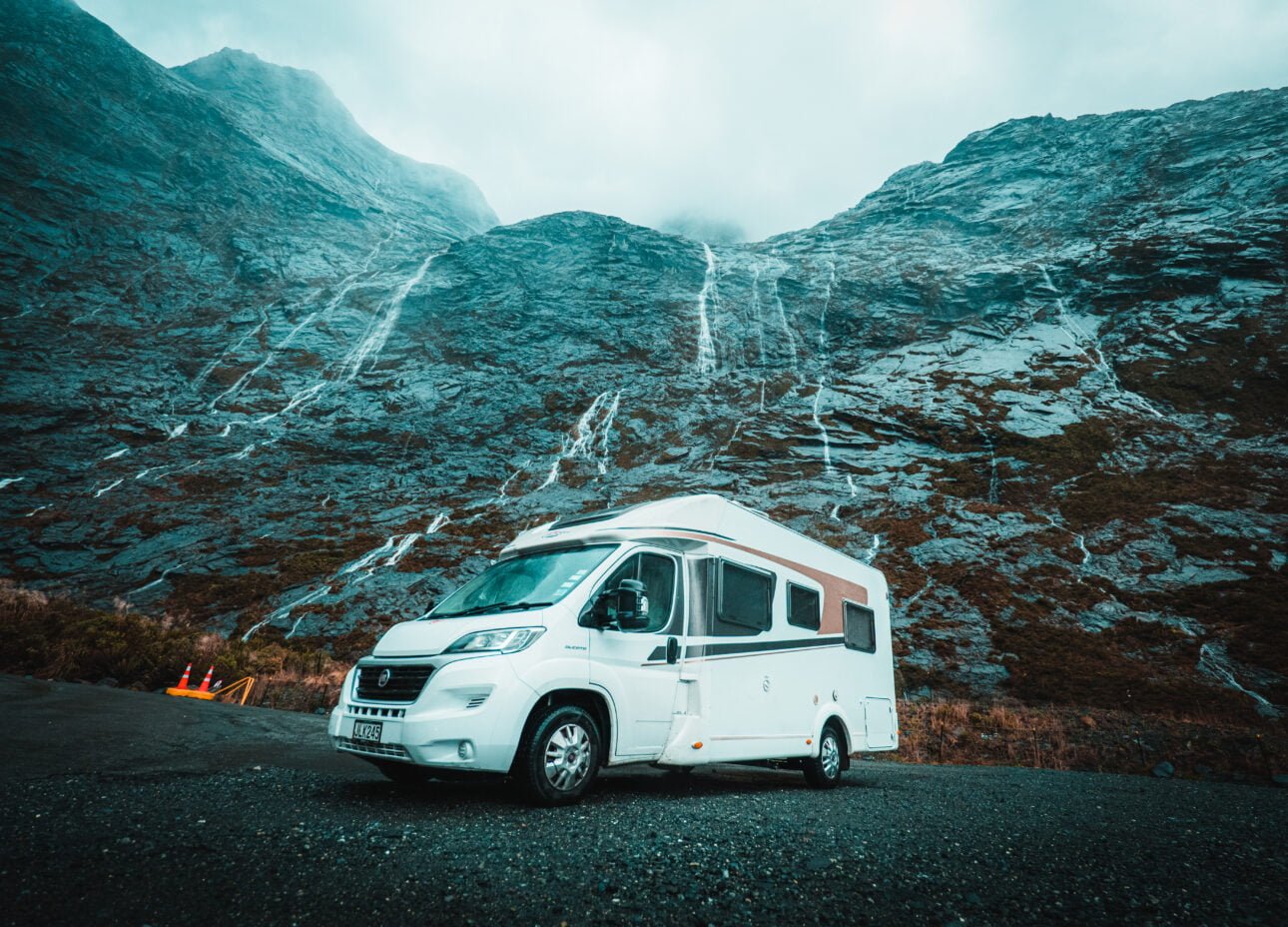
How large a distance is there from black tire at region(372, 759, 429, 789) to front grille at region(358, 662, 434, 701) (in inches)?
33.6

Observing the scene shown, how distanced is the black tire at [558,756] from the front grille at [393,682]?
1.09 meters

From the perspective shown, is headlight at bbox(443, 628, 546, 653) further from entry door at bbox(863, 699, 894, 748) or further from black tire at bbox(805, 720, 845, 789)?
entry door at bbox(863, 699, 894, 748)

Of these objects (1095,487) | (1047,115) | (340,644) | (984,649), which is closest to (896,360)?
(1095,487)

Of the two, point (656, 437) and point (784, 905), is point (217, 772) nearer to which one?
point (784, 905)

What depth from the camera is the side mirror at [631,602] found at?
6156 millimetres

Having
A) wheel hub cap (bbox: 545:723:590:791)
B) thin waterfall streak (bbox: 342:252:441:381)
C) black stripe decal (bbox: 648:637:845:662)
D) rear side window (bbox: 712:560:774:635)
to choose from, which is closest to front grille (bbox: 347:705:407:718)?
wheel hub cap (bbox: 545:723:590:791)

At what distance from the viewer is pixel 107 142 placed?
78.9 meters

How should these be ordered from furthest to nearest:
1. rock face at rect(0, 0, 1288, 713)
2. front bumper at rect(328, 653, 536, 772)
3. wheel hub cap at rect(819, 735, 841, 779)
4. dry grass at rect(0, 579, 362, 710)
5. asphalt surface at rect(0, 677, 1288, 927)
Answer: rock face at rect(0, 0, 1288, 713)
dry grass at rect(0, 579, 362, 710)
wheel hub cap at rect(819, 735, 841, 779)
front bumper at rect(328, 653, 536, 772)
asphalt surface at rect(0, 677, 1288, 927)

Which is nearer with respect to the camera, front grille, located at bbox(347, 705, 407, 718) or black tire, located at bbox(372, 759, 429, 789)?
front grille, located at bbox(347, 705, 407, 718)

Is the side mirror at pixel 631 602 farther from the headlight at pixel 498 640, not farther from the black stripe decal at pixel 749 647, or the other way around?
the headlight at pixel 498 640

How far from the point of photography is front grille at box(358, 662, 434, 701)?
5527 mm

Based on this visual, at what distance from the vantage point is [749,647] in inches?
303

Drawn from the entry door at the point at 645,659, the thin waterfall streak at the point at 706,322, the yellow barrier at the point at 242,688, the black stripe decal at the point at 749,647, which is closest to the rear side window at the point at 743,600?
the black stripe decal at the point at 749,647

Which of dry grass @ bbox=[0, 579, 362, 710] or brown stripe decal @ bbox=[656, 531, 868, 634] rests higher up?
brown stripe decal @ bbox=[656, 531, 868, 634]
